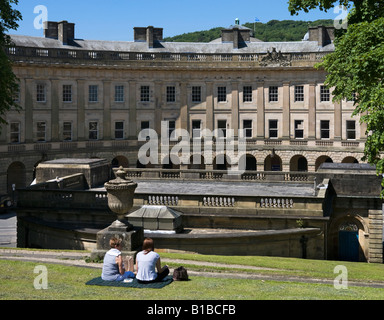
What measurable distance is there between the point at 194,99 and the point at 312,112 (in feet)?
39.5

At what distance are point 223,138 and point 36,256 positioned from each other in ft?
133

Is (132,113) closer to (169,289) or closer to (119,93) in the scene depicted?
(119,93)

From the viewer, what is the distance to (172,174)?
37844 millimetres

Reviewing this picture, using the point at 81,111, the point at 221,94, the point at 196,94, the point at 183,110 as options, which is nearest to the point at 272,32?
the point at 221,94

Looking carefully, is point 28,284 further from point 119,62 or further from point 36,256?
point 119,62

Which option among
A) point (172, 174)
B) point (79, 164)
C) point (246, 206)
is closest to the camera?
point (246, 206)

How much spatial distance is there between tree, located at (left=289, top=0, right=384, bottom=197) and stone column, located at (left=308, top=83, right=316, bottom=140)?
103 ft

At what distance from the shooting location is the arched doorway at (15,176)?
5047 cm

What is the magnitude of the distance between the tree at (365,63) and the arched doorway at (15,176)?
3232 centimetres

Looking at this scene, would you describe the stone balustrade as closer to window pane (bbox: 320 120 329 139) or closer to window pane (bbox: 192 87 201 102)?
window pane (bbox: 192 87 201 102)

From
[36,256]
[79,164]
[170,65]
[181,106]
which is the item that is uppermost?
[170,65]

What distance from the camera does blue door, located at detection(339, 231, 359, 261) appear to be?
2967 centimetres
